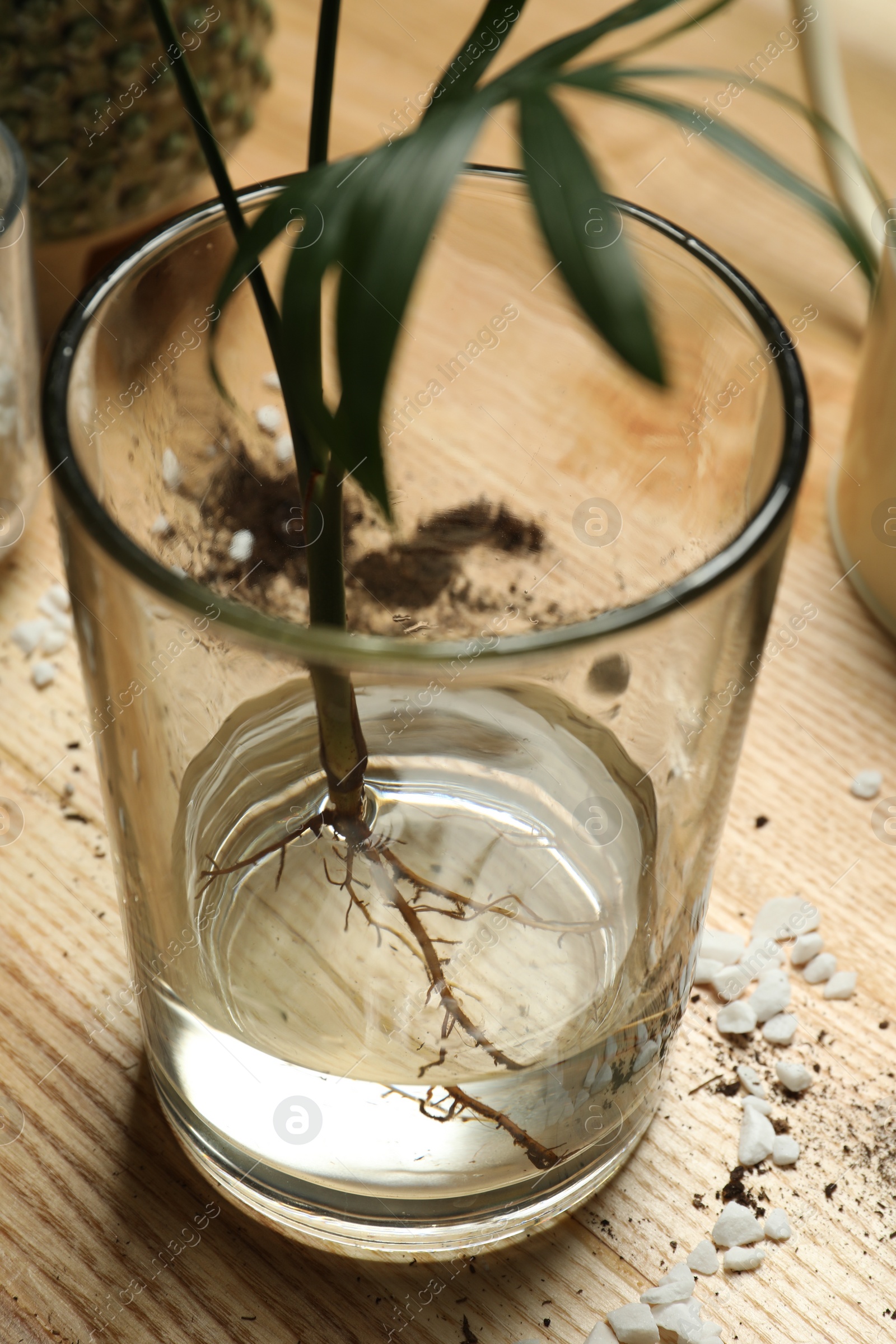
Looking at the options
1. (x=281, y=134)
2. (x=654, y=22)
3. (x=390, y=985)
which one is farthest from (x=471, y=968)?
(x=654, y=22)

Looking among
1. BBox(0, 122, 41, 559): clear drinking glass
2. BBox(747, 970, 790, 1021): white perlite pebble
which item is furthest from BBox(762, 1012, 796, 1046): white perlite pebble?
BBox(0, 122, 41, 559): clear drinking glass

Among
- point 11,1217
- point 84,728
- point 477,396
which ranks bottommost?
point 11,1217

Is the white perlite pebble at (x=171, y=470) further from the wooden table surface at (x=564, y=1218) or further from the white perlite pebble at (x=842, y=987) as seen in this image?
the white perlite pebble at (x=842, y=987)

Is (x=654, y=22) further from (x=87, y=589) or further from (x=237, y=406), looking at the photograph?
(x=87, y=589)

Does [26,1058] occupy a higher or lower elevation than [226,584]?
lower

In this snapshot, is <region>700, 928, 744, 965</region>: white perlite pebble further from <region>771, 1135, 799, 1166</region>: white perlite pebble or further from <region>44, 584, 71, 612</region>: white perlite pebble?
<region>44, 584, 71, 612</region>: white perlite pebble

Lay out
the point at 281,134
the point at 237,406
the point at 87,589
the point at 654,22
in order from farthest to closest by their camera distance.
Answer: the point at 654,22
the point at 281,134
the point at 237,406
the point at 87,589

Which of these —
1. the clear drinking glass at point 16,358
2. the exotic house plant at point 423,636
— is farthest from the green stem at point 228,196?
the clear drinking glass at point 16,358
